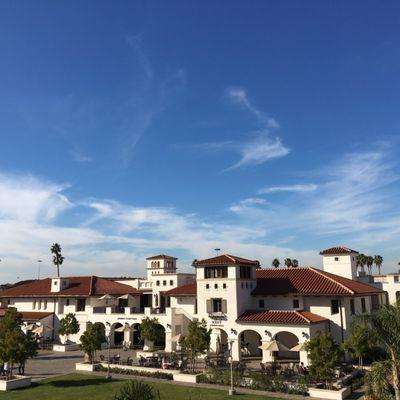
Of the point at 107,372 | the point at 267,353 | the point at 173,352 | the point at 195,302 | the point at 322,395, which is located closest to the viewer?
the point at 322,395

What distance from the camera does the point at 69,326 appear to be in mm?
52500

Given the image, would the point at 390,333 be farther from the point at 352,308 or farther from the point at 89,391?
the point at 89,391

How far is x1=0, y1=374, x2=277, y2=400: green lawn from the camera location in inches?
1129

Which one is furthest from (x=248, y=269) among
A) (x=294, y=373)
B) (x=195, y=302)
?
(x=294, y=373)

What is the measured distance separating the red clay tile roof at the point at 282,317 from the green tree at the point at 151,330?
395 inches

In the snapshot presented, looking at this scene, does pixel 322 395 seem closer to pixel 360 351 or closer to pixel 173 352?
pixel 360 351

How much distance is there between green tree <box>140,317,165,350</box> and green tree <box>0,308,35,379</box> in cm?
1491

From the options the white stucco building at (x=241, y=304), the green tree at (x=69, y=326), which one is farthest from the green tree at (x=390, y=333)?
the green tree at (x=69, y=326)

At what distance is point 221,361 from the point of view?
38.8 metres

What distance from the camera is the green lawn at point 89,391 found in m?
28.7

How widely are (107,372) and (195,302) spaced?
47.9 feet

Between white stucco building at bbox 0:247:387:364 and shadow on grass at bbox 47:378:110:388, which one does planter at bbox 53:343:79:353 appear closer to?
white stucco building at bbox 0:247:387:364

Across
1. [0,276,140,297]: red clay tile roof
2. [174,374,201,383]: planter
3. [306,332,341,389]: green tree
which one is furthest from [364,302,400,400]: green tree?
[0,276,140,297]: red clay tile roof

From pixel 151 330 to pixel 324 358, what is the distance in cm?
2193
